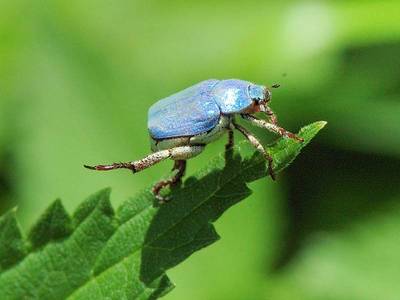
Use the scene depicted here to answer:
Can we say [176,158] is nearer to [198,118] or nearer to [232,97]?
[198,118]

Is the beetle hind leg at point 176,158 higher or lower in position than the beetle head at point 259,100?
lower

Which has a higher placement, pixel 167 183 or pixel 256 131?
pixel 167 183

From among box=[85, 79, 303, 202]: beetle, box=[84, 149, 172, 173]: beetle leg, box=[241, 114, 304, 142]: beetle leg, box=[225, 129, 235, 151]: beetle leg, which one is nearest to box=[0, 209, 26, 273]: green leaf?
box=[84, 149, 172, 173]: beetle leg

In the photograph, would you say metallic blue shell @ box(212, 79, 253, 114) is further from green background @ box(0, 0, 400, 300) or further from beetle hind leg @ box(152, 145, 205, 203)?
green background @ box(0, 0, 400, 300)

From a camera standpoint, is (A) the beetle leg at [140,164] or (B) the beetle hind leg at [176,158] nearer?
(A) the beetle leg at [140,164]

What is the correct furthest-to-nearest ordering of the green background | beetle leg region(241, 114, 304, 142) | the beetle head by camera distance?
1. the green background
2. the beetle head
3. beetle leg region(241, 114, 304, 142)

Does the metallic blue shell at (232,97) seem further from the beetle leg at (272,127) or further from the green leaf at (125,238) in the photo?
the green leaf at (125,238)

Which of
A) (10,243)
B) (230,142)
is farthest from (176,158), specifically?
(10,243)

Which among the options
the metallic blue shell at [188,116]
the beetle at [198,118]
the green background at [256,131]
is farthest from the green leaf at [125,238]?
the green background at [256,131]
